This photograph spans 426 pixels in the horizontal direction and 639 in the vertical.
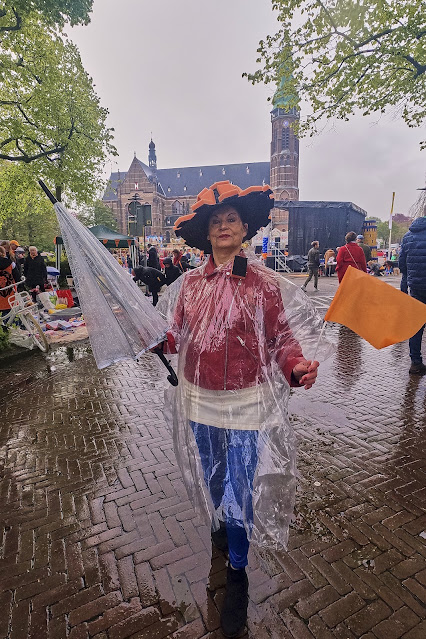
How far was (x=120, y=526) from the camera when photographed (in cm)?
234

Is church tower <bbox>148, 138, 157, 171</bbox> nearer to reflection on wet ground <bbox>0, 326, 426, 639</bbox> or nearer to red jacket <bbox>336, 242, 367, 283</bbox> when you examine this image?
red jacket <bbox>336, 242, 367, 283</bbox>

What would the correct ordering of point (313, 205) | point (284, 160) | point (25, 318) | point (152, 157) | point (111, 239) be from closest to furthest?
point (25, 318), point (111, 239), point (313, 205), point (284, 160), point (152, 157)

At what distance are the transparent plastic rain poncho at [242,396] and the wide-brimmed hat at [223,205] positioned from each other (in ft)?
0.66

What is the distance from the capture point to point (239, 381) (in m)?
1.64

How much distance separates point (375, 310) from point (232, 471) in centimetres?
102

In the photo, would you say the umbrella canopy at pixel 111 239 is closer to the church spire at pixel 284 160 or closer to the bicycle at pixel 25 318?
the bicycle at pixel 25 318

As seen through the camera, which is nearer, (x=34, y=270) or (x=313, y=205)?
(x=34, y=270)

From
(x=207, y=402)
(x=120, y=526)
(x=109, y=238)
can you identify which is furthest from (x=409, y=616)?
(x=109, y=238)

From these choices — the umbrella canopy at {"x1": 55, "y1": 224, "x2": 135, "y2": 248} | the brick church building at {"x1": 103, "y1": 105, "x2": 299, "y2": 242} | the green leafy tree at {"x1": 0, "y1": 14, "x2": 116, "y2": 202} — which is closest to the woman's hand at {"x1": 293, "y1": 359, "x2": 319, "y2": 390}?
the green leafy tree at {"x1": 0, "y1": 14, "x2": 116, "y2": 202}

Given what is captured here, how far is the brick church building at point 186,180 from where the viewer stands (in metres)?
54.3

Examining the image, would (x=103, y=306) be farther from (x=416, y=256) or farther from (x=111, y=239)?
(x=111, y=239)

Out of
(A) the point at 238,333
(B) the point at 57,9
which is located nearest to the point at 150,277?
(A) the point at 238,333

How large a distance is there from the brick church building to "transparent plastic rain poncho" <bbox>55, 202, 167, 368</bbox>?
54.7 meters

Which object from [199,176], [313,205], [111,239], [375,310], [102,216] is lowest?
[375,310]
